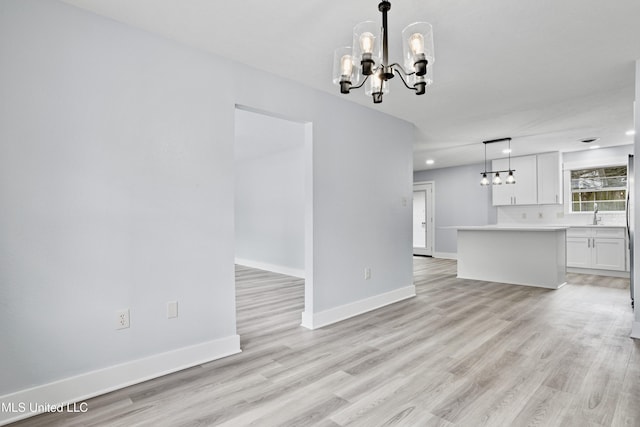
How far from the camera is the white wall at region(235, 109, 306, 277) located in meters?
5.83

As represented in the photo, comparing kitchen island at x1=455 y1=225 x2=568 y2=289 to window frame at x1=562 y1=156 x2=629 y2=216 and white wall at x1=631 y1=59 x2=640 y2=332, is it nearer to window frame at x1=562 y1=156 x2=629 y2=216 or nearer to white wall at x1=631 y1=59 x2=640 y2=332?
window frame at x1=562 y1=156 x2=629 y2=216

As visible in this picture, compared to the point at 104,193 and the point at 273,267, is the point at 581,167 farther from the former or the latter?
the point at 104,193

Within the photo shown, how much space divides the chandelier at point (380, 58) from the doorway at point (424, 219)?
7.65 meters

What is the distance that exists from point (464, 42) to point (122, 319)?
3171 millimetres

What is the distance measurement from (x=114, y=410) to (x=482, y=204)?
816 cm

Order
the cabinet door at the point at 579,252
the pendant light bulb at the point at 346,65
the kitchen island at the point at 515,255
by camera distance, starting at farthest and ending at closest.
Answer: the cabinet door at the point at 579,252 → the kitchen island at the point at 515,255 → the pendant light bulb at the point at 346,65

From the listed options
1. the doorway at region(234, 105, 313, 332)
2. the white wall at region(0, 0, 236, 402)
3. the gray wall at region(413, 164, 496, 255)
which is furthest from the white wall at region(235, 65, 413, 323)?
the gray wall at region(413, 164, 496, 255)

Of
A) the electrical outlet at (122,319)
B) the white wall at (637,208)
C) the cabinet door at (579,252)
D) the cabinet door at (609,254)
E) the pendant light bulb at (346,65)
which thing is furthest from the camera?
the cabinet door at (579,252)

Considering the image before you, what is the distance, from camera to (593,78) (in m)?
3.18

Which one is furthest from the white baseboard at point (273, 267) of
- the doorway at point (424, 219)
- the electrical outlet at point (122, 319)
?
the doorway at point (424, 219)

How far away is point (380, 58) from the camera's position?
1828 millimetres

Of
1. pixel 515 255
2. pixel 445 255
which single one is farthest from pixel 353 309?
pixel 445 255

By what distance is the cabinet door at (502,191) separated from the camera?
7227mm

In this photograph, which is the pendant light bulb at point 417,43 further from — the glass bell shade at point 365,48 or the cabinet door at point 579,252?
the cabinet door at point 579,252
